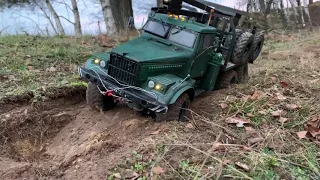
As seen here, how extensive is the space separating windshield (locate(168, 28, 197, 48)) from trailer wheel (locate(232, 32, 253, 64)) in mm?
1324

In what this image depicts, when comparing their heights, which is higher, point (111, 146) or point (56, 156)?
point (111, 146)

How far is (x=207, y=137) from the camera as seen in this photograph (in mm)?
5266

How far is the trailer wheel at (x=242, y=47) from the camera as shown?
768 centimetres

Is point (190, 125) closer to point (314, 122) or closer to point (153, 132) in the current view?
point (153, 132)

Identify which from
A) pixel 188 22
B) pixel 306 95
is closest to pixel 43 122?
pixel 188 22

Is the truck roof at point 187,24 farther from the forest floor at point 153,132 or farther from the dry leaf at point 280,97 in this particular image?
the dry leaf at point 280,97

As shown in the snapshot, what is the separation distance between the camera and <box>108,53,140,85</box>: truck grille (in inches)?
226

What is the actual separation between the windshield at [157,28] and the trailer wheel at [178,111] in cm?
143

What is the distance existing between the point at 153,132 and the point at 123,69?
110 cm

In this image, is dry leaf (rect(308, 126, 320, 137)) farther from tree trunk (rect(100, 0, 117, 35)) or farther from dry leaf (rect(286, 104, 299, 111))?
tree trunk (rect(100, 0, 117, 35))

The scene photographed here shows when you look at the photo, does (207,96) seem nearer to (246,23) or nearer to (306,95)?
(306,95)

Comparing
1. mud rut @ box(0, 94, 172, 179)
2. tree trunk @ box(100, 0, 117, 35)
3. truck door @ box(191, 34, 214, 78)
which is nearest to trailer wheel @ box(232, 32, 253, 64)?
truck door @ box(191, 34, 214, 78)

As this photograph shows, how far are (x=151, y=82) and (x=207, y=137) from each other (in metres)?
1.17

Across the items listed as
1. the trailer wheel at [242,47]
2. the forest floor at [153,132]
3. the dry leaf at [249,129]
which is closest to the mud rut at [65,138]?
the forest floor at [153,132]
